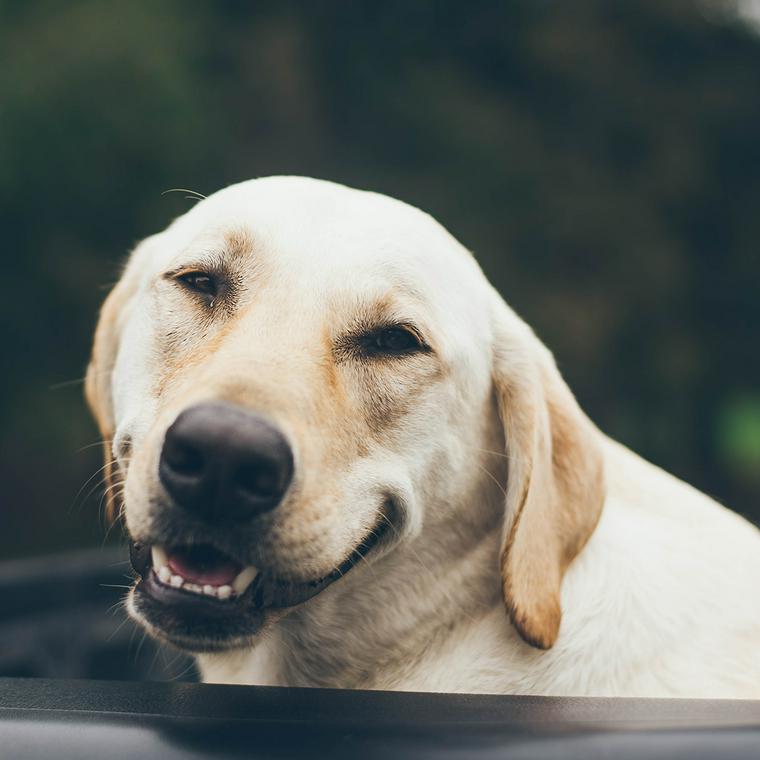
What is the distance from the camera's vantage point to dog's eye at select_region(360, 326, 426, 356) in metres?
2.24

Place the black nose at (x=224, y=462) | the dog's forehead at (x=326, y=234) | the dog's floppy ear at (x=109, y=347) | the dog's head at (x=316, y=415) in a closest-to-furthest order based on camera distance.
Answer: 1. the black nose at (x=224, y=462)
2. the dog's head at (x=316, y=415)
3. the dog's forehead at (x=326, y=234)
4. the dog's floppy ear at (x=109, y=347)

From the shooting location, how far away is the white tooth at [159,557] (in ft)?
6.36

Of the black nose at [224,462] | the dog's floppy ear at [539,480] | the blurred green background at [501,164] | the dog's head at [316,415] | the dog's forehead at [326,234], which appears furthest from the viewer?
the blurred green background at [501,164]

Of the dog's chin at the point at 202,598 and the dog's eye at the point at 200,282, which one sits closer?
the dog's chin at the point at 202,598

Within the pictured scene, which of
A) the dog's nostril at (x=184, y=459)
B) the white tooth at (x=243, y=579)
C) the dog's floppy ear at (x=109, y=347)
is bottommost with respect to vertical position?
the dog's floppy ear at (x=109, y=347)

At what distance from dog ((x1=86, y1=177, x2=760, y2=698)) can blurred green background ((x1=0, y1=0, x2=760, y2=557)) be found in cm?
944

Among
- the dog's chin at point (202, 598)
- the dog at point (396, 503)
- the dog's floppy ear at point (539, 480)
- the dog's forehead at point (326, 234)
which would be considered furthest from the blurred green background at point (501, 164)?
the dog's chin at point (202, 598)

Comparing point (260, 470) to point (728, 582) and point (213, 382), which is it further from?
point (728, 582)

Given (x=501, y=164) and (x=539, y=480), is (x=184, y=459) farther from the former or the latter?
(x=501, y=164)

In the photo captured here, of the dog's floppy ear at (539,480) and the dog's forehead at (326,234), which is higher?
the dog's forehead at (326,234)

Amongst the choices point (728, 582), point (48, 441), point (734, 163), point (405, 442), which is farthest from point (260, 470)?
point (734, 163)

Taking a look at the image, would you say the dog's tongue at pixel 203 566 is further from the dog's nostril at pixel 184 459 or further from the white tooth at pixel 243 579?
the dog's nostril at pixel 184 459

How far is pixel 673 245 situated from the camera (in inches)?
641

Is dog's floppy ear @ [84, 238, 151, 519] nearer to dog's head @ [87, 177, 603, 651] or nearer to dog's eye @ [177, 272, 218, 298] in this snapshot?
dog's head @ [87, 177, 603, 651]
